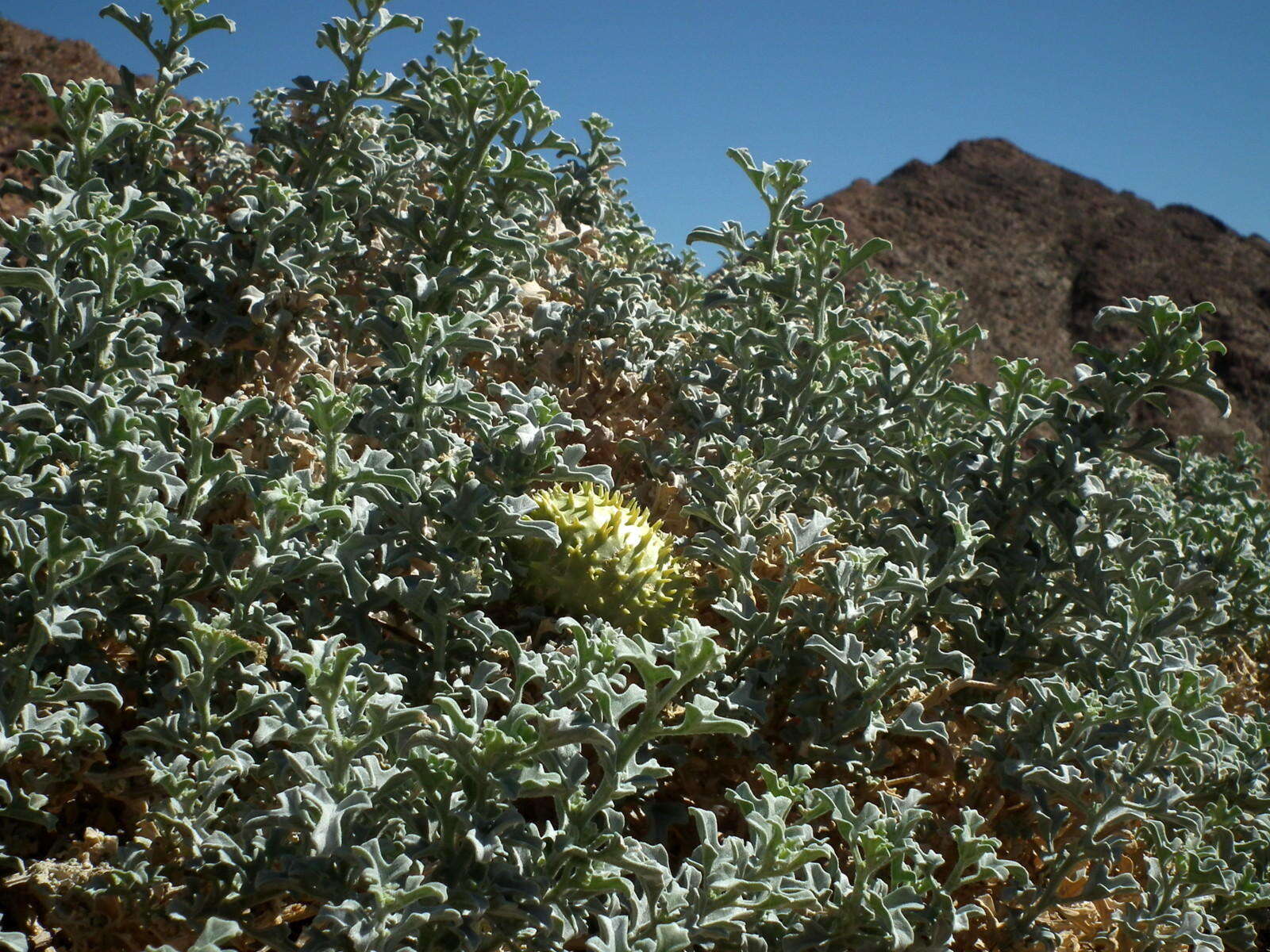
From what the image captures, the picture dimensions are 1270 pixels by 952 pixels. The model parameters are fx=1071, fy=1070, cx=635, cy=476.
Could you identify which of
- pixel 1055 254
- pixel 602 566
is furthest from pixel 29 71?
pixel 1055 254

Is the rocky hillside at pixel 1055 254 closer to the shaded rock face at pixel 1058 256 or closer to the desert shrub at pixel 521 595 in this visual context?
the shaded rock face at pixel 1058 256

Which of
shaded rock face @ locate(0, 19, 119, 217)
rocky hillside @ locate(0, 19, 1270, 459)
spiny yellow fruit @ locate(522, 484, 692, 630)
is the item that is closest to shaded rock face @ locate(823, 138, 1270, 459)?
rocky hillside @ locate(0, 19, 1270, 459)

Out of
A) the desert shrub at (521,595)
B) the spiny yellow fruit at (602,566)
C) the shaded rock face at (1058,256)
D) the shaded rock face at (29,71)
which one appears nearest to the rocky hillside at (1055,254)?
the shaded rock face at (1058,256)

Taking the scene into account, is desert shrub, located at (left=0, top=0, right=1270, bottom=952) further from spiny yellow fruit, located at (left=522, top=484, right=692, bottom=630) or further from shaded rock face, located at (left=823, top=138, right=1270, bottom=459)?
shaded rock face, located at (left=823, top=138, right=1270, bottom=459)

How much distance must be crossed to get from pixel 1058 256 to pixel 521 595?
309 inches

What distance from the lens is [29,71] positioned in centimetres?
500

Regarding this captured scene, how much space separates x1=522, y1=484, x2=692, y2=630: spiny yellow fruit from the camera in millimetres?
2199

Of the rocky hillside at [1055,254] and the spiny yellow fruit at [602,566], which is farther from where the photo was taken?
the rocky hillside at [1055,254]

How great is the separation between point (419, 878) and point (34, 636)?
721mm

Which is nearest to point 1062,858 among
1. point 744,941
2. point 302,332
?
point 744,941

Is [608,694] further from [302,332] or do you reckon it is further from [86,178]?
[86,178]

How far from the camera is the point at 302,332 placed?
2670 millimetres

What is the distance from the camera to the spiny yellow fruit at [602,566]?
2.20 meters

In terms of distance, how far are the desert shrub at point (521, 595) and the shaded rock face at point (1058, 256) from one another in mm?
4595
